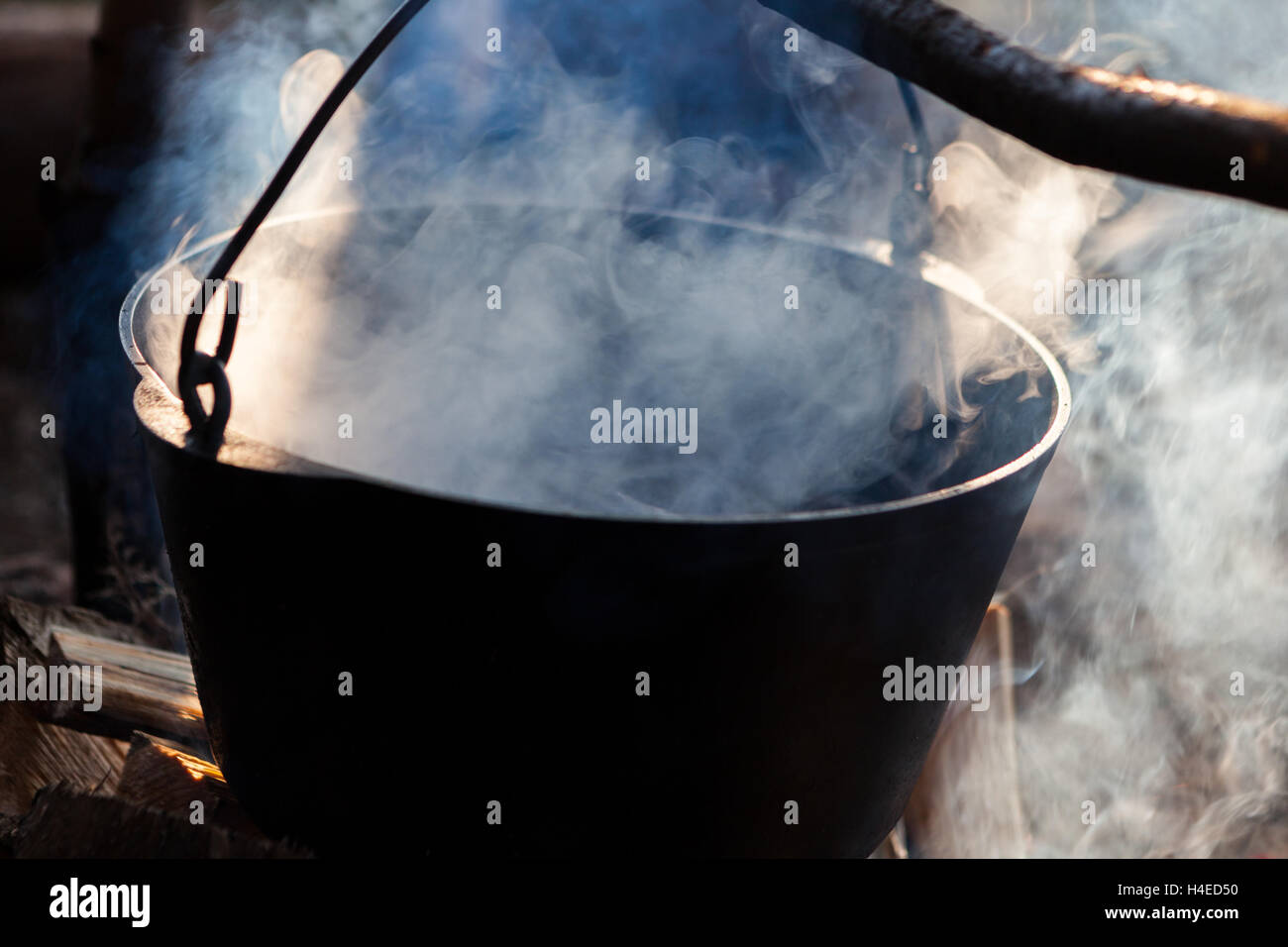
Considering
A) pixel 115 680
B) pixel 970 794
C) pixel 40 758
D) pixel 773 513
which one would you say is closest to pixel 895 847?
pixel 970 794

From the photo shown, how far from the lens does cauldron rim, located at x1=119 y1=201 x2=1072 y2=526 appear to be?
1.14 m

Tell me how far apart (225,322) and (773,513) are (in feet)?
2.71

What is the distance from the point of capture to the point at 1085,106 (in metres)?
1.02

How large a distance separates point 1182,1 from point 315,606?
3.39 m

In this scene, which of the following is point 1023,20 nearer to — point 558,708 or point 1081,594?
point 1081,594

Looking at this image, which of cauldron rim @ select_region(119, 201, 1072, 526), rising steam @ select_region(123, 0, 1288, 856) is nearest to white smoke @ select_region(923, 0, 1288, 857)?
rising steam @ select_region(123, 0, 1288, 856)

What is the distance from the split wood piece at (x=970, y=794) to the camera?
2346 millimetres

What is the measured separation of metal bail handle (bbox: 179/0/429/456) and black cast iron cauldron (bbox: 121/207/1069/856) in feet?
0.12

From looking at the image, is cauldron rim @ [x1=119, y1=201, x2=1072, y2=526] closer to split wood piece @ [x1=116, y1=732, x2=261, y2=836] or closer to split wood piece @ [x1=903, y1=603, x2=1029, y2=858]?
split wood piece @ [x1=116, y1=732, x2=261, y2=836]

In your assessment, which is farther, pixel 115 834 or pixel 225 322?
pixel 115 834

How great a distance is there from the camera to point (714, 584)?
1.17 m

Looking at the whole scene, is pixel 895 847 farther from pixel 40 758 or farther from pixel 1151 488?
pixel 40 758

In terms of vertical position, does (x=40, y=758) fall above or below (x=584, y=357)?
below

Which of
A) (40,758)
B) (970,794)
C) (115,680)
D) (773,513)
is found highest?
(773,513)
